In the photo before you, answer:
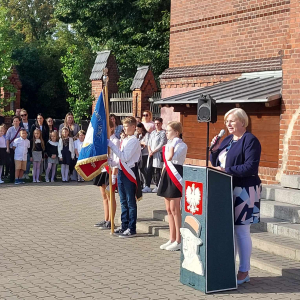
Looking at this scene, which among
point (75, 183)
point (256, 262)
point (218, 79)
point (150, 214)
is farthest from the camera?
point (75, 183)

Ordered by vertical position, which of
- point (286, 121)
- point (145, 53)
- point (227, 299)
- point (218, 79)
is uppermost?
point (145, 53)

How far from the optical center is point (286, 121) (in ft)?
36.7

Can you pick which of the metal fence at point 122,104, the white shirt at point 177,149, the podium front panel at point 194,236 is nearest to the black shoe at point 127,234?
the white shirt at point 177,149

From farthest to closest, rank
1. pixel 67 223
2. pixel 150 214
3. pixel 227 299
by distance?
pixel 150 214 < pixel 67 223 < pixel 227 299

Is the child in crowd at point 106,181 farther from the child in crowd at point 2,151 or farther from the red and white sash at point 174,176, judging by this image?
the child in crowd at point 2,151

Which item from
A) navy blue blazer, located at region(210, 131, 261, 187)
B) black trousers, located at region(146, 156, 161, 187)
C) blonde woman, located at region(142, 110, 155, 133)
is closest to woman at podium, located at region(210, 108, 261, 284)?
navy blue blazer, located at region(210, 131, 261, 187)

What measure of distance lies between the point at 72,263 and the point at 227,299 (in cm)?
234

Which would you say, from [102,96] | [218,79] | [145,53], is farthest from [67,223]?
[145,53]

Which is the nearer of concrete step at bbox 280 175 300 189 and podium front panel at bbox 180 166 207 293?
podium front panel at bbox 180 166 207 293

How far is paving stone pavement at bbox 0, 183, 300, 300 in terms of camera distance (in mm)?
6406

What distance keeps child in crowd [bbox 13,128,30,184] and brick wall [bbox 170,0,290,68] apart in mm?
4609

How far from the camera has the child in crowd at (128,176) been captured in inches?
367

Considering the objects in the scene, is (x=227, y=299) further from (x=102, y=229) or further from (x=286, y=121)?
(x=286, y=121)

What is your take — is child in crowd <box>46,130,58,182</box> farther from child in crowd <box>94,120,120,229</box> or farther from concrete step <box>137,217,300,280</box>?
concrete step <box>137,217,300,280</box>
